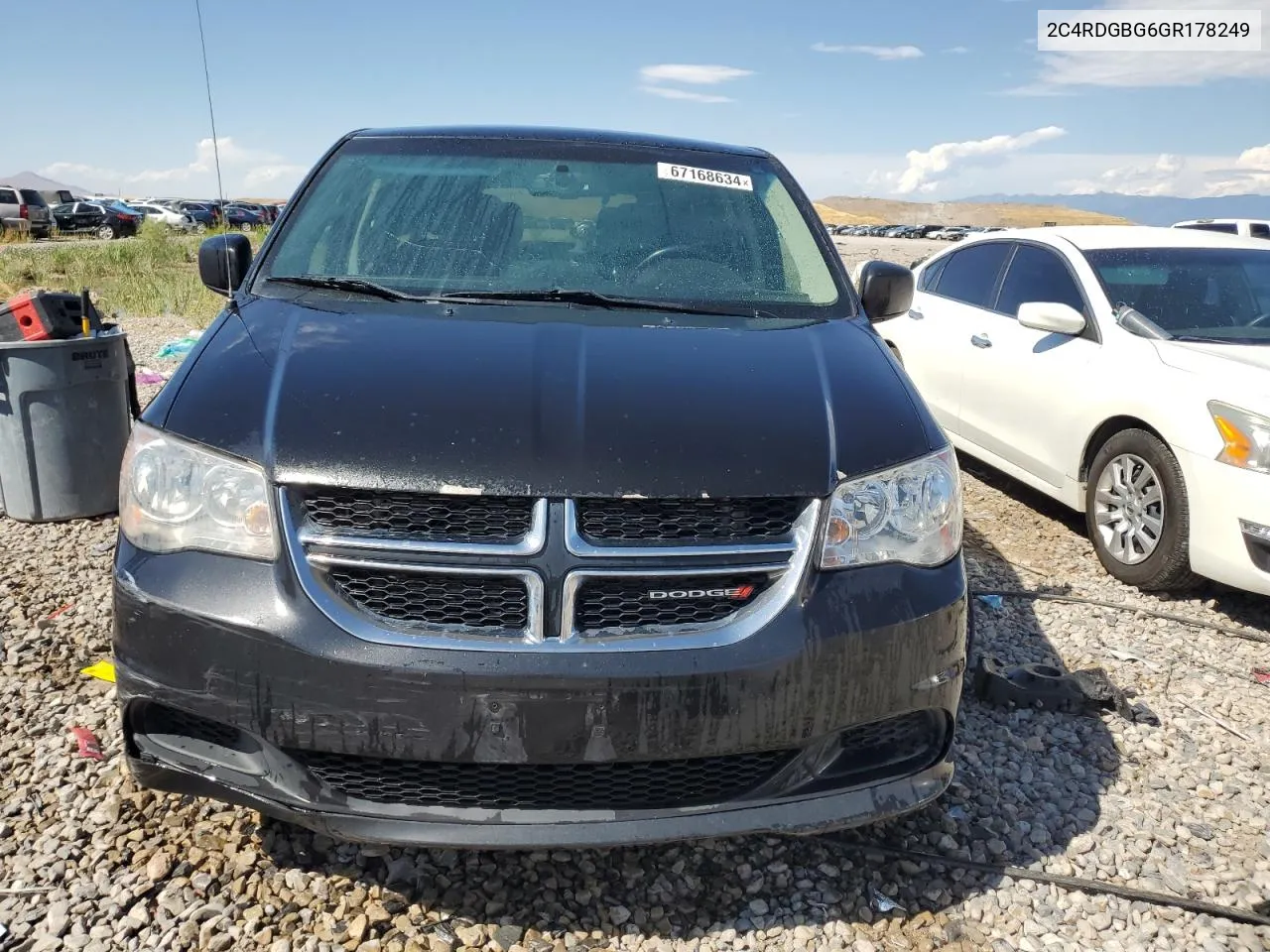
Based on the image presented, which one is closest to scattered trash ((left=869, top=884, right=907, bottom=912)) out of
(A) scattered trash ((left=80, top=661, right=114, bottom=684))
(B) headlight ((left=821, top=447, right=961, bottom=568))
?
(B) headlight ((left=821, top=447, right=961, bottom=568))

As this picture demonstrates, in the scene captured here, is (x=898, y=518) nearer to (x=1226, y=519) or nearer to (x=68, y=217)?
(x=1226, y=519)

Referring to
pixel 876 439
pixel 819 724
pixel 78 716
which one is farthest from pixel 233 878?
pixel 876 439

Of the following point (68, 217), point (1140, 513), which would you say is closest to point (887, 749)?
point (1140, 513)

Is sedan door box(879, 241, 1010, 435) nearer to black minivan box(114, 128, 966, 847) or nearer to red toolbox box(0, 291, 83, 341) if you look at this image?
black minivan box(114, 128, 966, 847)

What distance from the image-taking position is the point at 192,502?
2061 millimetres

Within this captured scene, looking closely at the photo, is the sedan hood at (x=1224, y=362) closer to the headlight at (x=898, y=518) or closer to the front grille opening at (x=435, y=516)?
the headlight at (x=898, y=518)

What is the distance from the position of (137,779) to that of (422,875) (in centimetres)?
71

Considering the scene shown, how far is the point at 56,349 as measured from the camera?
4.58m

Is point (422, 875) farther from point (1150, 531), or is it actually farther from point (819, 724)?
point (1150, 531)

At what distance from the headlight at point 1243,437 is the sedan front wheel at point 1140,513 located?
0.25m

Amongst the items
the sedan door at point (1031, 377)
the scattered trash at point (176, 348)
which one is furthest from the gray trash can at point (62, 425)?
the sedan door at point (1031, 377)

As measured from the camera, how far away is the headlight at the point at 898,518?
2104 mm

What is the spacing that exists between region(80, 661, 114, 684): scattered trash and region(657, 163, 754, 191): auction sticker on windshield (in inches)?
101

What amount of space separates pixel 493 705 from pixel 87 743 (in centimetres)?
168
